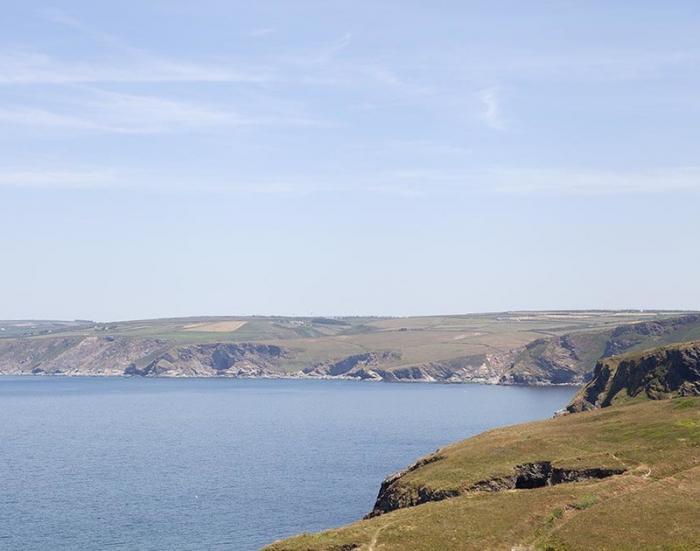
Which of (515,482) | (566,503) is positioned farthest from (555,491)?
(515,482)

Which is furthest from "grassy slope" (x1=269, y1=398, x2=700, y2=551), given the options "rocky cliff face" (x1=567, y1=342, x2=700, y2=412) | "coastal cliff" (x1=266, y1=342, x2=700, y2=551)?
"rocky cliff face" (x1=567, y1=342, x2=700, y2=412)

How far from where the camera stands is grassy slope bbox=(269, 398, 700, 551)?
74.4 m

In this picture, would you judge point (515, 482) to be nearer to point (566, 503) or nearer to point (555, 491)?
point (555, 491)

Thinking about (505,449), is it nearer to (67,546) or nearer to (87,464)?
(67,546)

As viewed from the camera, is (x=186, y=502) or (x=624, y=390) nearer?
(x=186, y=502)

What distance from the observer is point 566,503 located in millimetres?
83125

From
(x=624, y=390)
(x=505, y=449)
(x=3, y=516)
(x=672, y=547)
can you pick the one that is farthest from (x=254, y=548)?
(x=624, y=390)

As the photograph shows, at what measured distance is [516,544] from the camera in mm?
75000

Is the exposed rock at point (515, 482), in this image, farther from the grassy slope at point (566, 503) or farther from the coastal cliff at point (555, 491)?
the grassy slope at point (566, 503)

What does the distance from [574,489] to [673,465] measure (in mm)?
11278

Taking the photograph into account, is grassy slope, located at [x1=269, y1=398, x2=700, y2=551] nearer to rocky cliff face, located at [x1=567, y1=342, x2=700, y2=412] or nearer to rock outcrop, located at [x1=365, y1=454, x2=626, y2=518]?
rock outcrop, located at [x1=365, y1=454, x2=626, y2=518]

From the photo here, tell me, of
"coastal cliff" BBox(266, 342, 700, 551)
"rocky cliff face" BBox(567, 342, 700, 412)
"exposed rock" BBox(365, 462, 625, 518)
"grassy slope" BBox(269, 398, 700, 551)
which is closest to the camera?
"grassy slope" BBox(269, 398, 700, 551)

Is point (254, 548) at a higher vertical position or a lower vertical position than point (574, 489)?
lower

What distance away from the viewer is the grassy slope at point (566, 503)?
74438 mm
